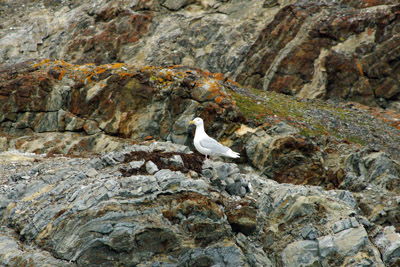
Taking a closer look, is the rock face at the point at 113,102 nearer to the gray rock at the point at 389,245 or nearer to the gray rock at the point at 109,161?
the gray rock at the point at 109,161

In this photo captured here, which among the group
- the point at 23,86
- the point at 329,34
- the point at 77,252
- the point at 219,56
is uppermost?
the point at 77,252

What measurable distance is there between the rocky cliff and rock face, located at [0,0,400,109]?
16 cm

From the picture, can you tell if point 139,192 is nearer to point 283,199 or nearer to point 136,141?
point 283,199

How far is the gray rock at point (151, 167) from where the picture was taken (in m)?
13.0

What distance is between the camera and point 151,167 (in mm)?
13086

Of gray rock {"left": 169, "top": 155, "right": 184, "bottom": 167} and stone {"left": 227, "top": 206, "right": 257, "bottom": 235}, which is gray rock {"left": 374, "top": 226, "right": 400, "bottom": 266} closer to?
stone {"left": 227, "top": 206, "right": 257, "bottom": 235}

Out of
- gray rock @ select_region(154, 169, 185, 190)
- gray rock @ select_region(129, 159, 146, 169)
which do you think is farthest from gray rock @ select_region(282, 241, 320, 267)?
gray rock @ select_region(129, 159, 146, 169)

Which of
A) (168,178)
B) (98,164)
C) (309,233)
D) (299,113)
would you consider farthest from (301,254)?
(299,113)

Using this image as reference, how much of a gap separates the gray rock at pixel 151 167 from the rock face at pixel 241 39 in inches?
985

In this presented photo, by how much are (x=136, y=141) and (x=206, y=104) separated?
4690 mm

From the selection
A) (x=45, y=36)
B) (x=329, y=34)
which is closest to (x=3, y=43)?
(x=45, y=36)

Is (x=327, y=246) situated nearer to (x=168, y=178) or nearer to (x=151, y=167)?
(x=168, y=178)

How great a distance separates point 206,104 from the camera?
23.5 m

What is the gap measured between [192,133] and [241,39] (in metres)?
21.4
